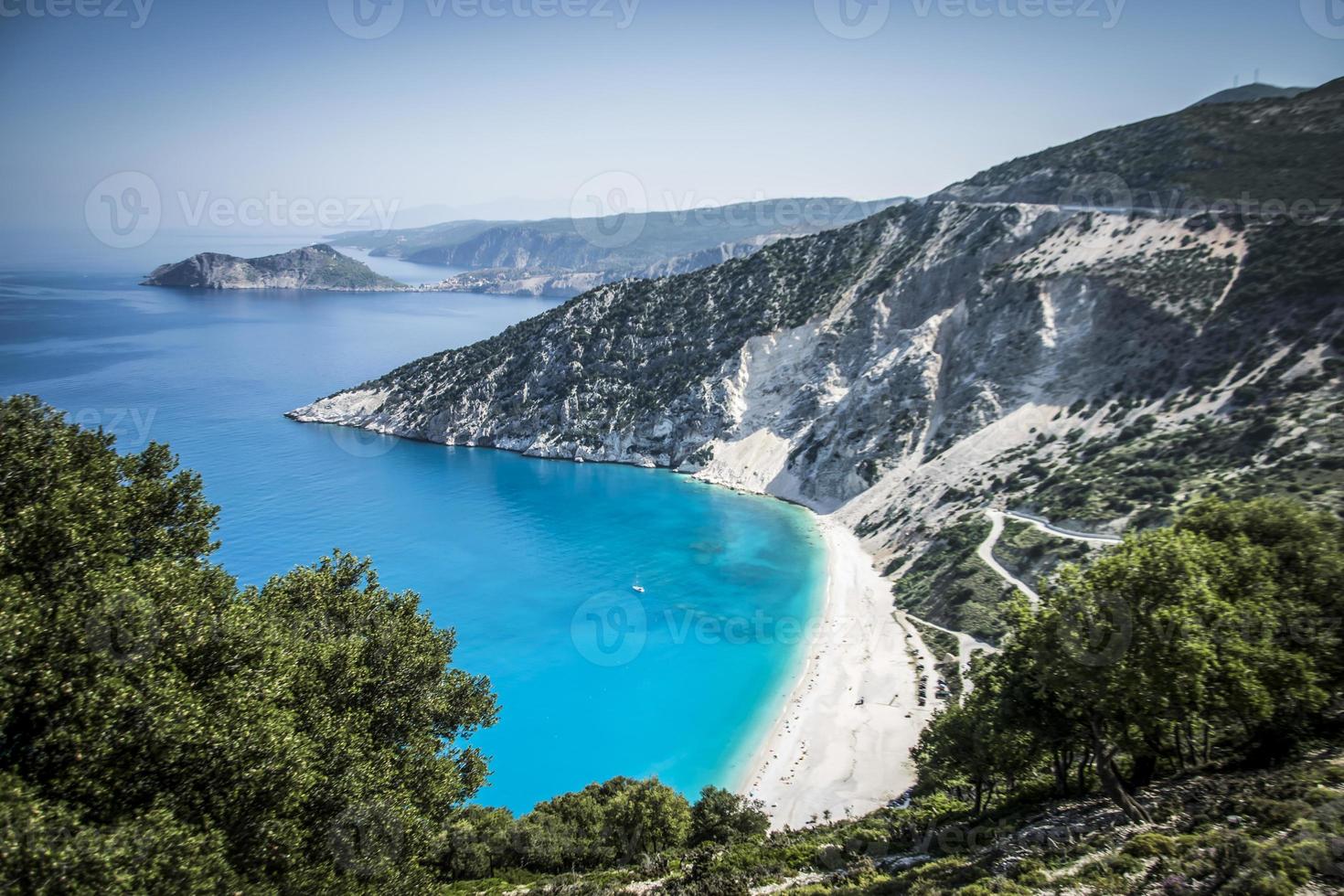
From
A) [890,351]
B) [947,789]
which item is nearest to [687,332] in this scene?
[890,351]

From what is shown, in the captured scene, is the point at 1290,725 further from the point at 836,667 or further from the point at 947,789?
the point at 836,667

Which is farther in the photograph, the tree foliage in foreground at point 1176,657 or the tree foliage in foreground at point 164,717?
the tree foliage in foreground at point 1176,657
